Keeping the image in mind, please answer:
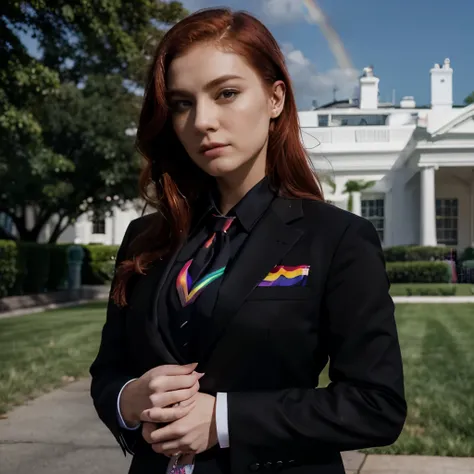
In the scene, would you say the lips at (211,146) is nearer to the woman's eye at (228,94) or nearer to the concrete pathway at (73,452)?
the woman's eye at (228,94)

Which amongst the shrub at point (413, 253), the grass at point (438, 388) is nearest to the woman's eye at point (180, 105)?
the grass at point (438, 388)

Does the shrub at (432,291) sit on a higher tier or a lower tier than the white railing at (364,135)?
lower

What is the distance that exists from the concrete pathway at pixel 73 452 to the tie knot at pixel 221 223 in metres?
2.96

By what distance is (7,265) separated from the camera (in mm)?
16484

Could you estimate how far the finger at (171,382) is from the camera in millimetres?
1405

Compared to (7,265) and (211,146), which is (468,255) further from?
(211,146)

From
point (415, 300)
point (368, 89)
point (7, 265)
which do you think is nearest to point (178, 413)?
point (7, 265)

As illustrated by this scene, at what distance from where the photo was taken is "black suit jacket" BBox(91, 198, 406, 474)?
1.40 metres

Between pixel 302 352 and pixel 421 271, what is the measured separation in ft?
73.3

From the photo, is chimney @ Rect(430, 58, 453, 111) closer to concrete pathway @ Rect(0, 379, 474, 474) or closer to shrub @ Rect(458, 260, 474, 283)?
shrub @ Rect(458, 260, 474, 283)

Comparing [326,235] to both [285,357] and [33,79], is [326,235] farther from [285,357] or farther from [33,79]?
[33,79]

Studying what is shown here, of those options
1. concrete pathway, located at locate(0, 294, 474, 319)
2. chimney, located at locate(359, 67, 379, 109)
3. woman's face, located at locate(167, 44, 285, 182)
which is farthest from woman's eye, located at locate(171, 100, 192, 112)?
chimney, located at locate(359, 67, 379, 109)

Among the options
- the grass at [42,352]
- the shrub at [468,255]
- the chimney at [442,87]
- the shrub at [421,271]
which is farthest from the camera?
the chimney at [442,87]

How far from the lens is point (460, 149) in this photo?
27.6 metres
